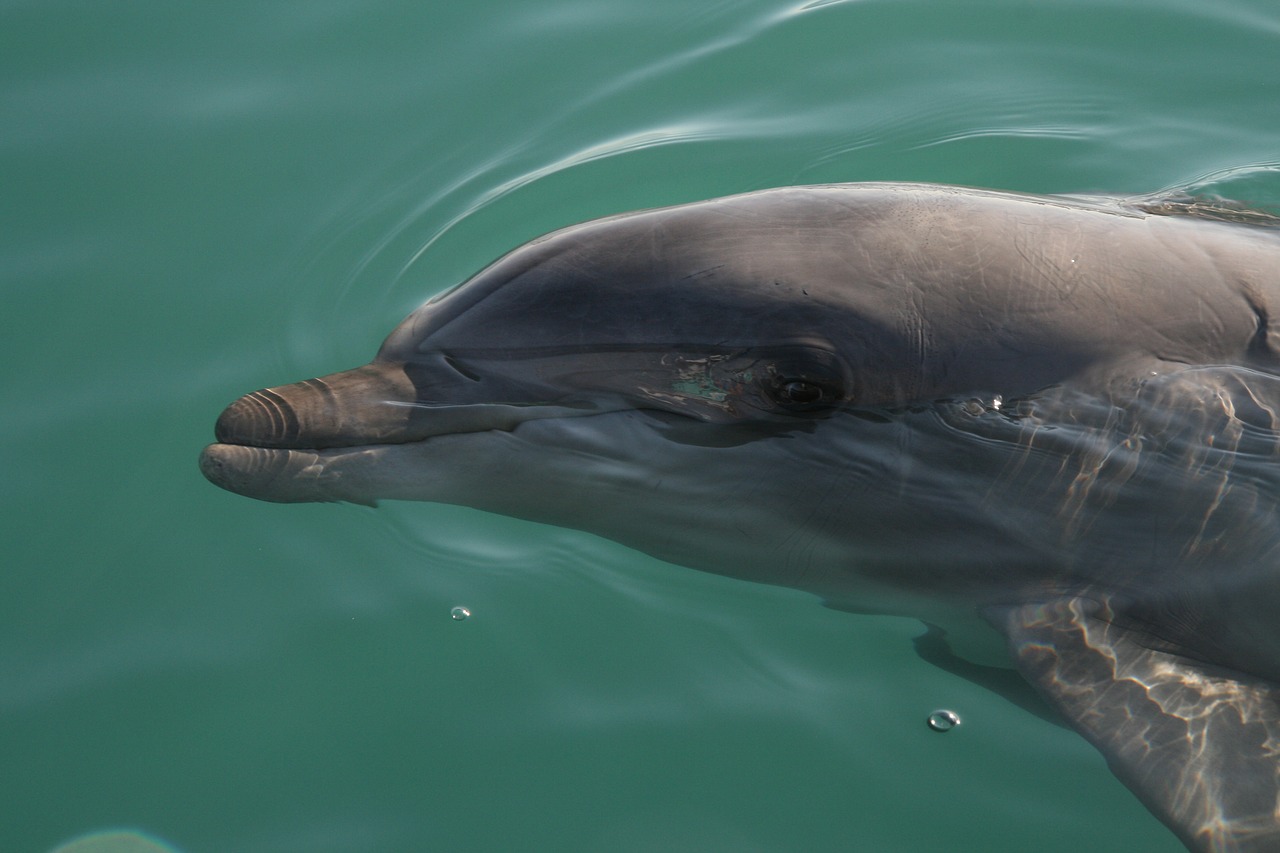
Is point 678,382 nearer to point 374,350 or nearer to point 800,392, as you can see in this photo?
point 800,392

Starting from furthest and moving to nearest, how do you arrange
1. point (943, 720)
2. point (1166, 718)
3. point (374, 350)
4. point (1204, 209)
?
point (374, 350)
point (1204, 209)
point (943, 720)
point (1166, 718)

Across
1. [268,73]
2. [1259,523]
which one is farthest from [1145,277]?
Result: [268,73]

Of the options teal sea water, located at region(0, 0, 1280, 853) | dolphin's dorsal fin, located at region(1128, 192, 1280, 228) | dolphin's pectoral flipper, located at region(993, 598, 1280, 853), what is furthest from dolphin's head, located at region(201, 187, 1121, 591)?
dolphin's dorsal fin, located at region(1128, 192, 1280, 228)

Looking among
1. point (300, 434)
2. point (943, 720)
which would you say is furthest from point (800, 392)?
point (300, 434)

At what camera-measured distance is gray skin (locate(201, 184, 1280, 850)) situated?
4.81m

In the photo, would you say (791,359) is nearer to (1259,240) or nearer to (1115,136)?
(1259,240)

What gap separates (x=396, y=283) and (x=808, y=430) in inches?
115

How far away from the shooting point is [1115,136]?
8.12 m

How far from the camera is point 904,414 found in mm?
4922

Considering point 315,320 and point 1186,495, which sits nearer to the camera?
point 1186,495

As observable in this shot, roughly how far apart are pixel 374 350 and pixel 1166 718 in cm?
Answer: 406

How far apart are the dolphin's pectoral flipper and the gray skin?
0.05 feet

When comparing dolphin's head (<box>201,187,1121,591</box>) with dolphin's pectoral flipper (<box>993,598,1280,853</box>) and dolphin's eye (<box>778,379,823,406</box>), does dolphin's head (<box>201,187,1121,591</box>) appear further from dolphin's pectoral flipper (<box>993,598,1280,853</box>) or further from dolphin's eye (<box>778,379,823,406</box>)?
dolphin's pectoral flipper (<box>993,598,1280,853</box>)

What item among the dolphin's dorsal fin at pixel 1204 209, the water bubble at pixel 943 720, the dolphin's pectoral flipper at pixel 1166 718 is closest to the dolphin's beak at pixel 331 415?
the water bubble at pixel 943 720
